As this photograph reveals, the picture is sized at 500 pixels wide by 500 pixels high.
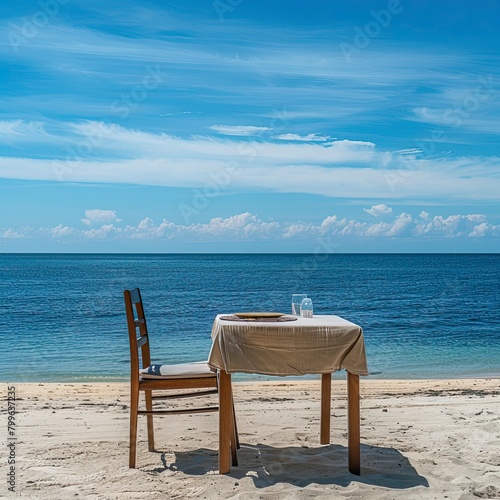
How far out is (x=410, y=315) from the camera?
23.3 meters

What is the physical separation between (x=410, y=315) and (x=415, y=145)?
16.5 metres

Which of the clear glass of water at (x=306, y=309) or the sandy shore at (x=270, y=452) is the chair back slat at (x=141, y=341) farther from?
the clear glass of water at (x=306, y=309)

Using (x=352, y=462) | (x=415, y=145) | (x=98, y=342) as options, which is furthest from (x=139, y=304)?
(x=415, y=145)

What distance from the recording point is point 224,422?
14.2ft

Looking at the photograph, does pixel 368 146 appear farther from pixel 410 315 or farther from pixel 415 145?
pixel 410 315

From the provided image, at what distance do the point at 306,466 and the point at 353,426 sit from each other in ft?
1.39

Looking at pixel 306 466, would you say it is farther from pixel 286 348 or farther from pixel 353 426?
pixel 286 348

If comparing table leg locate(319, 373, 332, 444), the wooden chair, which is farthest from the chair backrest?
table leg locate(319, 373, 332, 444)

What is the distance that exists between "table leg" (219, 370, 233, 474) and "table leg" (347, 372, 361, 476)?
773 mm

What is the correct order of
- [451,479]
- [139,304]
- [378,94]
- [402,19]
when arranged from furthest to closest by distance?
[378,94] → [402,19] → [139,304] → [451,479]

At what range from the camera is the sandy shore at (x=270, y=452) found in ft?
13.0

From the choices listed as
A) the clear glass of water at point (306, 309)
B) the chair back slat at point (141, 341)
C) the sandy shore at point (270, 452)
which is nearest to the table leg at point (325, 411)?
the sandy shore at point (270, 452)

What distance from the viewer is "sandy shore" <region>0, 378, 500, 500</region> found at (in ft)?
13.0

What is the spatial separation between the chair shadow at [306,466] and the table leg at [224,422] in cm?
9
